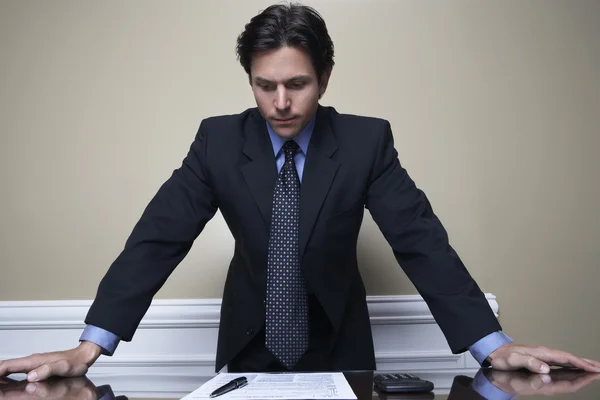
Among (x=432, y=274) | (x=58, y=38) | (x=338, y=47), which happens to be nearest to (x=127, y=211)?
(x=58, y=38)

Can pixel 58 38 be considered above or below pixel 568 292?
above

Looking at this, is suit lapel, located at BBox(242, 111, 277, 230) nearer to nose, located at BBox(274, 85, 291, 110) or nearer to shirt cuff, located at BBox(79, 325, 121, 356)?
nose, located at BBox(274, 85, 291, 110)

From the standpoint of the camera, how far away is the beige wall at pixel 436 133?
8.14 ft

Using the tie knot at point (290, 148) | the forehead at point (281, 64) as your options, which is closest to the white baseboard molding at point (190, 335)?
the tie knot at point (290, 148)

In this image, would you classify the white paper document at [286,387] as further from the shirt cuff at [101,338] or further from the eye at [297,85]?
the eye at [297,85]

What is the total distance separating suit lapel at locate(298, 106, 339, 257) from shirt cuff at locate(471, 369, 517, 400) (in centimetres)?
59

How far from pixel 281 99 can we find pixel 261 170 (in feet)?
0.77

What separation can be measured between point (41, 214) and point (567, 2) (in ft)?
7.34

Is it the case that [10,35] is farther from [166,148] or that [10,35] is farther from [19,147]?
[166,148]

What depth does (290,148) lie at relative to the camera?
1766 mm

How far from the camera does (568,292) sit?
2.48m

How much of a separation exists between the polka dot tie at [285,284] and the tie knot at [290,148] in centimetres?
11

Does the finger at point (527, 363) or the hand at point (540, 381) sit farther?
the finger at point (527, 363)

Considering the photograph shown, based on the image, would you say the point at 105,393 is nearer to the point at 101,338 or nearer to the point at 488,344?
the point at 101,338
